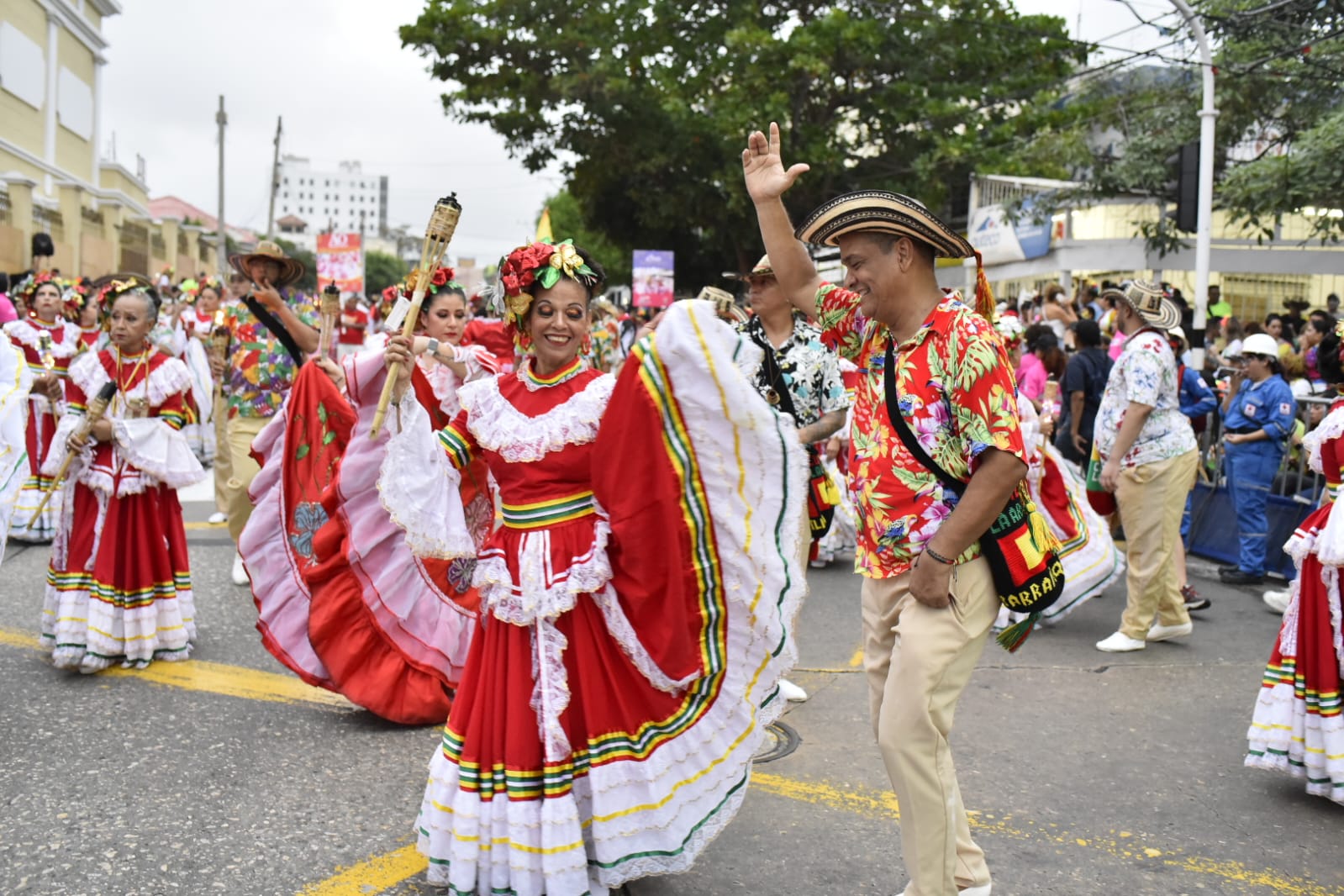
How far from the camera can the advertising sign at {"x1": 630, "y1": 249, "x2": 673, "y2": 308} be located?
1016 inches

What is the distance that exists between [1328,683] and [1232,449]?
184 inches

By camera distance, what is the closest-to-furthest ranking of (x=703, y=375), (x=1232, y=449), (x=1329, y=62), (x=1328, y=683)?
1. (x=703, y=375)
2. (x=1328, y=683)
3. (x=1232, y=449)
4. (x=1329, y=62)

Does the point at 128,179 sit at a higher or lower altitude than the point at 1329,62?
higher

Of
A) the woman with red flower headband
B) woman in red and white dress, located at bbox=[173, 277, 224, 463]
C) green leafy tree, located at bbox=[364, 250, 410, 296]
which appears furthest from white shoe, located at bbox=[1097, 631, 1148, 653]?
green leafy tree, located at bbox=[364, 250, 410, 296]

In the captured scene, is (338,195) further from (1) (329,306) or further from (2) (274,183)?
(1) (329,306)

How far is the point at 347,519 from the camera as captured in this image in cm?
521

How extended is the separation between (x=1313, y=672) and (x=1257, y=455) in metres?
4.56

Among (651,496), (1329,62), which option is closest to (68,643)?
(651,496)

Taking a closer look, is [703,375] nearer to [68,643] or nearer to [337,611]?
[337,611]

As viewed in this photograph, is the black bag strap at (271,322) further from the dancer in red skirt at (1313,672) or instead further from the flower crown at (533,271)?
the dancer in red skirt at (1313,672)

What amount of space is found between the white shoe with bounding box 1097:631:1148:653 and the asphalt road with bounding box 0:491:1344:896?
20 cm

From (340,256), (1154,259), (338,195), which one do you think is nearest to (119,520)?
(1154,259)

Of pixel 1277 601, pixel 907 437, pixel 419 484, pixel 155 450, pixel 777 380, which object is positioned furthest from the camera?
pixel 1277 601

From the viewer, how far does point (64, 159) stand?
1499 inches
